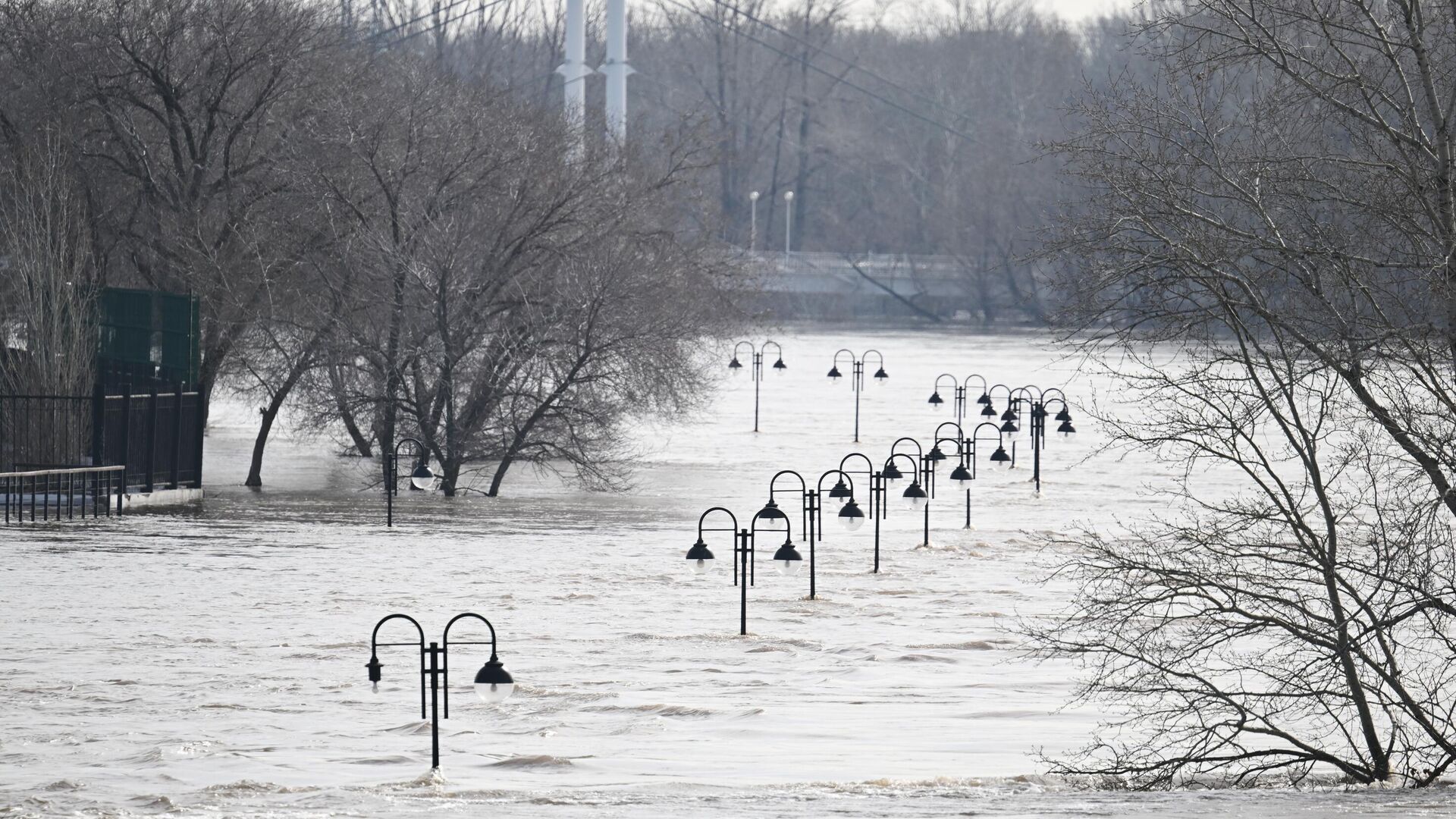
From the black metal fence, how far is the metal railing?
0.20 meters

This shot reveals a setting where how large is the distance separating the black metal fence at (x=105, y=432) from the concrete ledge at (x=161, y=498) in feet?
0.55

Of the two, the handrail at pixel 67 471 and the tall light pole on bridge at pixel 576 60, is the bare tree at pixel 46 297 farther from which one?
the tall light pole on bridge at pixel 576 60

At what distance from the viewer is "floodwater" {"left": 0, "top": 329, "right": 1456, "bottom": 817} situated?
13.7 m

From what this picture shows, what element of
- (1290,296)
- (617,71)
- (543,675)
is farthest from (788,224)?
(1290,296)

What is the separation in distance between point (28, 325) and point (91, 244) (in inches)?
210

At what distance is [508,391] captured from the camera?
3938 centimetres

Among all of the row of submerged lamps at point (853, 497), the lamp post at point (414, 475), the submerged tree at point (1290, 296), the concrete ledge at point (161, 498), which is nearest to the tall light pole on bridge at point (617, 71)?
the row of submerged lamps at point (853, 497)

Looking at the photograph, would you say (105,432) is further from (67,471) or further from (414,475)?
(414,475)

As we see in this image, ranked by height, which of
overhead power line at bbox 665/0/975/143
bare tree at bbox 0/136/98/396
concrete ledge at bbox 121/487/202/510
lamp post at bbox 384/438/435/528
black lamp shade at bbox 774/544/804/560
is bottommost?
concrete ledge at bbox 121/487/202/510

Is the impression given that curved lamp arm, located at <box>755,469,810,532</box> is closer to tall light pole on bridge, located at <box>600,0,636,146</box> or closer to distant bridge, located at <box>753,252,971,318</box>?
tall light pole on bridge, located at <box>600,0,636,146</box>

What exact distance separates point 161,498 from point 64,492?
1804mm

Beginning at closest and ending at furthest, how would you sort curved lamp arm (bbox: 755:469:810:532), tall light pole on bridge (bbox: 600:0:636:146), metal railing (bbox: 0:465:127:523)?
curved lamp arm (bbox: 755:469:810:532) < metal railing (bbox: 0:465:127:523) < tall light pole on bridge (bbox: 600:0:636:146)

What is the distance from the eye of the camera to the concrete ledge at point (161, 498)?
33.8m

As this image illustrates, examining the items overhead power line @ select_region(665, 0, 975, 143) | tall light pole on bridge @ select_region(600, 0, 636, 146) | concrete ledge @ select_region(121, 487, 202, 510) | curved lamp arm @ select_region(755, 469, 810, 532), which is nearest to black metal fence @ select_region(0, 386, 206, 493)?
concrete ledge @ select_region(121, 487, 202, 510)
